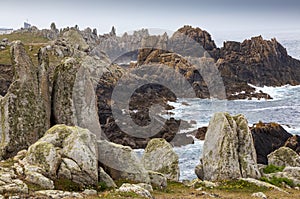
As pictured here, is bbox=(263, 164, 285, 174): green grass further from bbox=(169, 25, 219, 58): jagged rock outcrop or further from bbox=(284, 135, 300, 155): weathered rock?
bbox=(169, 25, 219, 58): jagged rock outcrop

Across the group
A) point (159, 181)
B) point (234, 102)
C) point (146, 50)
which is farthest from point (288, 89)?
point (159, 181)

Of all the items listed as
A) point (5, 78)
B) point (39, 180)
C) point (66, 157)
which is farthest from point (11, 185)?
point (5, 78)

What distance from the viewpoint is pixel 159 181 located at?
2558 centimetres

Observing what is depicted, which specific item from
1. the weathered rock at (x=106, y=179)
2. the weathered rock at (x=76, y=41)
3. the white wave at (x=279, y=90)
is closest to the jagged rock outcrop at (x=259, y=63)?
the white wave at (x=279, y=90)

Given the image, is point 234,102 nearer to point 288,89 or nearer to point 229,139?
point 288,89

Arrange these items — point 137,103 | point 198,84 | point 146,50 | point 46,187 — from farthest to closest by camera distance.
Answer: point 146,50 < point 198,84 < point 137,103 < point 46,187

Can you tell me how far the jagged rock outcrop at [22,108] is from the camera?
28.0m

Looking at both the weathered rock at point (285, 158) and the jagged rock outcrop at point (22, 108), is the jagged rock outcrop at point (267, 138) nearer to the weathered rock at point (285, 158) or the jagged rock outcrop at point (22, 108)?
the weathered rock at point (285, 158)

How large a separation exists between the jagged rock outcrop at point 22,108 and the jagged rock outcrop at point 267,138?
37255mm

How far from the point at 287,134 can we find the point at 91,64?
206ft

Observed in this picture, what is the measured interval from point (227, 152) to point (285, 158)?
10.9 meters

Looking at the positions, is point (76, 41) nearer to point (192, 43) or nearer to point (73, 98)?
point (192, 43)

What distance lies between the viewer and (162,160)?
34.1 m

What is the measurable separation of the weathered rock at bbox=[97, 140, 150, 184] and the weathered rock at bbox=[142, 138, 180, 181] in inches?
360
